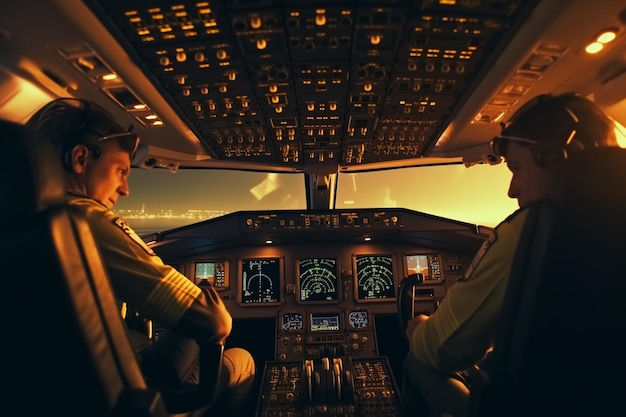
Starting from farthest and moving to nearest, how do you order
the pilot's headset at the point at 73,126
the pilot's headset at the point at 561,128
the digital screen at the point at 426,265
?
1. the digital screen at the point at 426,265
2. the pilot's headset at the point at 73,126
3. the pilot's headset at the point at 561,128

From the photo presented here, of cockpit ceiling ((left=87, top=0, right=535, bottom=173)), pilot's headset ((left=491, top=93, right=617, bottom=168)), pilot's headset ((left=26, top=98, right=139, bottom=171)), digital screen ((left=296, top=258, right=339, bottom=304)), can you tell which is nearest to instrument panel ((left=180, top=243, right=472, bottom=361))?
digital screen ((left=296, top=258, right=339, bottom=304))

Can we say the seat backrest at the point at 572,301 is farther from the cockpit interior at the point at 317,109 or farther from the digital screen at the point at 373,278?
the digital screen at the point at 373,278

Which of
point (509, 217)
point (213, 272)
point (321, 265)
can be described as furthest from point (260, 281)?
point (509, 217)

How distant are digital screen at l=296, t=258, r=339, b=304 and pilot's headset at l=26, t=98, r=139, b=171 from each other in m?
1.99

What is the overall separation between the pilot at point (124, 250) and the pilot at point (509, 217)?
26.9 inches

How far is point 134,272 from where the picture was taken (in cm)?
110

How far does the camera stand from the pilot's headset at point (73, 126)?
3.84 feet

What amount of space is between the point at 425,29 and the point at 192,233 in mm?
2130

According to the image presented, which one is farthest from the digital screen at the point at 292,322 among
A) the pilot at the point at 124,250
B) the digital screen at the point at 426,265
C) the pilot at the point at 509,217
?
the pilot at the point at 509,217

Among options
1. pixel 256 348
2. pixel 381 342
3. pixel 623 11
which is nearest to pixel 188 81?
pixel 623 11

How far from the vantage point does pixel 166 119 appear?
2.22 meters

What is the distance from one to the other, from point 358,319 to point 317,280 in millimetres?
431

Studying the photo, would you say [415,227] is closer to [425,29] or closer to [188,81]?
[425,29]

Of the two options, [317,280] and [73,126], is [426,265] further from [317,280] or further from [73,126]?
[73,126]
